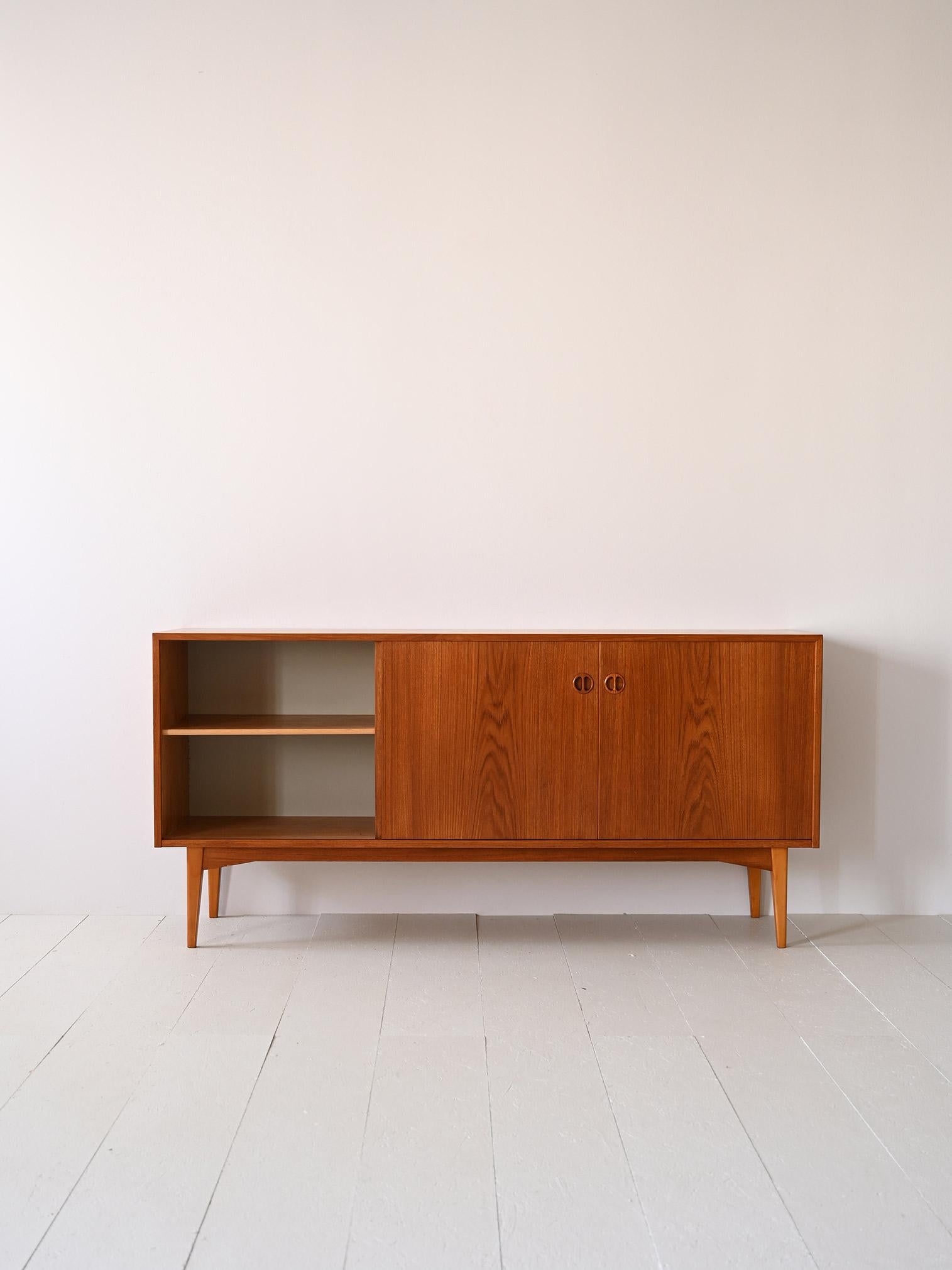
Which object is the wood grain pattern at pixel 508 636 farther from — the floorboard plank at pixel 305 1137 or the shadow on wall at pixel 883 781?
the floorboard plank at pixel 305 1137

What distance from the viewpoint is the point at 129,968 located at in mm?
2418

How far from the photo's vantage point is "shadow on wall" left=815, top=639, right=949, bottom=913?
9.28ft

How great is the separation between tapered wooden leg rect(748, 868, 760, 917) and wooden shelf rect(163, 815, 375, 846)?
43.0 inches

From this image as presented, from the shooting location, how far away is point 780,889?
2.55m

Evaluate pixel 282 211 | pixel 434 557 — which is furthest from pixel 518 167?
pixel 434 557

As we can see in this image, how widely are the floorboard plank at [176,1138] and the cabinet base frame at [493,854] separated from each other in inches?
10.9

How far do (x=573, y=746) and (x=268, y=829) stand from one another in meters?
0.83

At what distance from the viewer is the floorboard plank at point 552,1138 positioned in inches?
53.9

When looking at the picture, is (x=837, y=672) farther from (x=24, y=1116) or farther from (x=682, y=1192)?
(x=24, y=1116)

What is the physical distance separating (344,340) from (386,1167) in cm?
207

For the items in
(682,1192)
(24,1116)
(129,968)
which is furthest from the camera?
(129,968)

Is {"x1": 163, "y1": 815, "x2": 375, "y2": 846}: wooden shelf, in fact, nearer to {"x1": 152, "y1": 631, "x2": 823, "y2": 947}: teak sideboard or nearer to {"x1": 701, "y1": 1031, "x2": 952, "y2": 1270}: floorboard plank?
{"x1": 152, "y1": 631, "x2": 823, "y2": 947}: teak sideboard

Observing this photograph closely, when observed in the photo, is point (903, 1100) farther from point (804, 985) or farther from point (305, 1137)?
point (305, 1137)

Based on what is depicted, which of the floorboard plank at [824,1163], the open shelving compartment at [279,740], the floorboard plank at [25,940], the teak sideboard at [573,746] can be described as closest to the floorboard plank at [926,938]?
the teak sideboard at [573,746]
